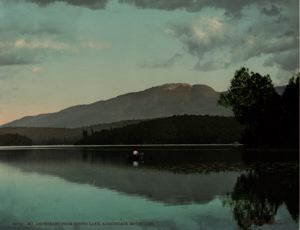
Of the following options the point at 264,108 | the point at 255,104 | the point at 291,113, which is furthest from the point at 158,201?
the point at 255,104

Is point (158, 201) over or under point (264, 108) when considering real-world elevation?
under

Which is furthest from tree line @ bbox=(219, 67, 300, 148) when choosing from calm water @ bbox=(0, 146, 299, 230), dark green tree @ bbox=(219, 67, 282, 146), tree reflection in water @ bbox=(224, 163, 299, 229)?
tree reflection in water @ bbox=(224, 163, 299, 229)

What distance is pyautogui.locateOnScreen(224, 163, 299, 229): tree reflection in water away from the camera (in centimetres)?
3378

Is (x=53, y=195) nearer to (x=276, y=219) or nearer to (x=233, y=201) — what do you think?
(x=233, y=201)

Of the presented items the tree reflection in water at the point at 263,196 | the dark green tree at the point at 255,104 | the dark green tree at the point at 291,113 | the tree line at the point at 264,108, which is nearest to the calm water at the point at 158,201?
the tree reflection in water at the point at 263,196

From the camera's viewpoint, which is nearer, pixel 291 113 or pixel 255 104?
pixel 291 113

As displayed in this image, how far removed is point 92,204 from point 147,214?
6801mm

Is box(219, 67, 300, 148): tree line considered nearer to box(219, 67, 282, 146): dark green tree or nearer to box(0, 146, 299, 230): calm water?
box(219, 67, 282, 146): dark green tree

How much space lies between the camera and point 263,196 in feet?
138

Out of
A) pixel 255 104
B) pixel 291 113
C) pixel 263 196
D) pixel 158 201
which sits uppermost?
pixel 255 104

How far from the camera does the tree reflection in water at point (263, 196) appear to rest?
111ft

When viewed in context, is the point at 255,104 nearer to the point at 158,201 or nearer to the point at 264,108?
the point at 264,108

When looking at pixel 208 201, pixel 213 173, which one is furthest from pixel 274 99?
pixel 208 201

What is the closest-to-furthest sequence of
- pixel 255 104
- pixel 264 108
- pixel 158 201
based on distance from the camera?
pixel 158 201 → pixel 264 108 → pixel 255 104
